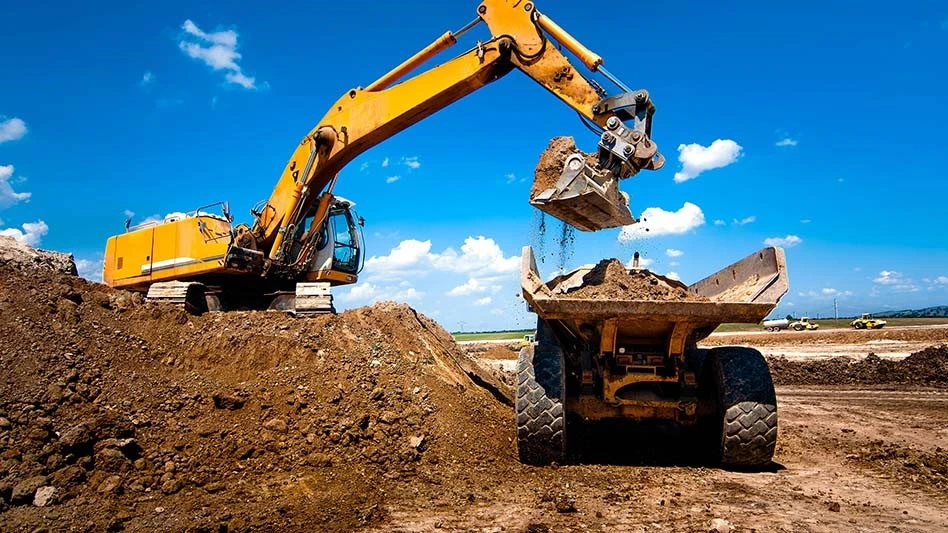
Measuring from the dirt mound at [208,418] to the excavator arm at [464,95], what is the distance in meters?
2.74

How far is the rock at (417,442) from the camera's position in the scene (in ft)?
18.7

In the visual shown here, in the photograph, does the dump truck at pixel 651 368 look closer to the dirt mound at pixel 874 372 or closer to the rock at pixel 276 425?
the rock at pixel 276 425

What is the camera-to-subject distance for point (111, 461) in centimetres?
473

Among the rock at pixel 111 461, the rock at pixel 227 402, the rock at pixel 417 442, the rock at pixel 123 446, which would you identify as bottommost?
the rock at pixel 417 442

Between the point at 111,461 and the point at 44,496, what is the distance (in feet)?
1.79

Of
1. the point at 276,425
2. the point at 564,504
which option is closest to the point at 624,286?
the point at 564,504

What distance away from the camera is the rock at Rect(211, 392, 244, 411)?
5.89 m

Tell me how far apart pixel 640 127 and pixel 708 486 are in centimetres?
391

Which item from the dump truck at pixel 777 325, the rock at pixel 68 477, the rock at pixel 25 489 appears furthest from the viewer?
the dump truck at pixel 777 325

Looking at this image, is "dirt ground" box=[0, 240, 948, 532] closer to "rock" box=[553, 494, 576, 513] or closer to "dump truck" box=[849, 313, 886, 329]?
"rock" box=[553, 494, 576, 513]

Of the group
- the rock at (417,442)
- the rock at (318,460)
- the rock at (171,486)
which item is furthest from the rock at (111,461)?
the rock at (417,442)

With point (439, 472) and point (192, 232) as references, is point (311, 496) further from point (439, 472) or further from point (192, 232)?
point (192, 232)

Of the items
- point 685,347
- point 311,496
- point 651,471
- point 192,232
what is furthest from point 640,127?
point 192,232

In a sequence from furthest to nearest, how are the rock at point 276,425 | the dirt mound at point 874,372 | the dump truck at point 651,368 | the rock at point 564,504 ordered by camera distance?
1. the dirt mound at point 874,372
2. the rock at point 276,425
3. the dump truck at point 651,368
4. the rock at point 564,504
